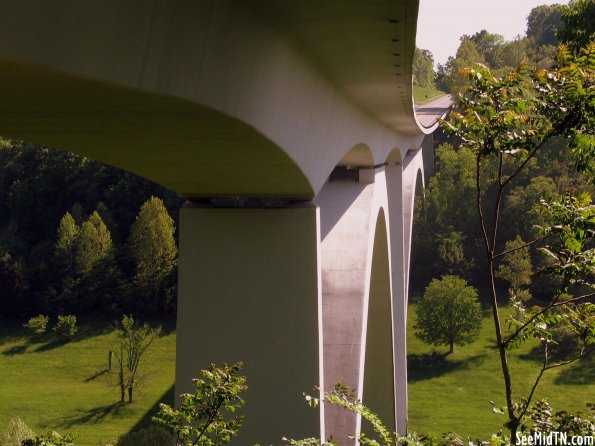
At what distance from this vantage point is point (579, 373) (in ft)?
119

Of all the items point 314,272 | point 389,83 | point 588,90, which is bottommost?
point 314,272

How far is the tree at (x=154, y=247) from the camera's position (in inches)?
1933

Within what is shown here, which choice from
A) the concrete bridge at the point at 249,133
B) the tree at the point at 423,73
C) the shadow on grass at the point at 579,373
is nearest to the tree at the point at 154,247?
the shadow on grass at the point at 579,373

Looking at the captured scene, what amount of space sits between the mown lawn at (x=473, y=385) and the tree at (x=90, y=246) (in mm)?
22390

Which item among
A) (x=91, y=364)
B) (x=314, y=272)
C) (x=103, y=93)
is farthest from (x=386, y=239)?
(x=91, y=364)

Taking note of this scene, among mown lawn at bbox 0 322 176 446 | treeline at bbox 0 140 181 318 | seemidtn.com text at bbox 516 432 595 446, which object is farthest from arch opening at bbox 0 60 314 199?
treeline at bbox 0 140 181 318

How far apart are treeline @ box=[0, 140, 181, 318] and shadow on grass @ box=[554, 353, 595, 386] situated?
25.1 metres

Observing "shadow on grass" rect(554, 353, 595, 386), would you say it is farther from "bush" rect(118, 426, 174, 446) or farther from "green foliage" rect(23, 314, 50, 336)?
"green foliage" rect(23, 314, 50, 336)

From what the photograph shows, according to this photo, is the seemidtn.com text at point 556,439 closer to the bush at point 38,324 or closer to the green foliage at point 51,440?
the green foliage at point 51,440

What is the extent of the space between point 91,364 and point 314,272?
Answer: 35730 mm

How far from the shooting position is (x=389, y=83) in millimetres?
10367

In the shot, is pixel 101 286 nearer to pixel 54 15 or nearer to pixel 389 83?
pixel 389 83

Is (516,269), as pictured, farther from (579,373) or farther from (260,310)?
(260,310)

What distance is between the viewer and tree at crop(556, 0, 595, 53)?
1461 centimetres
